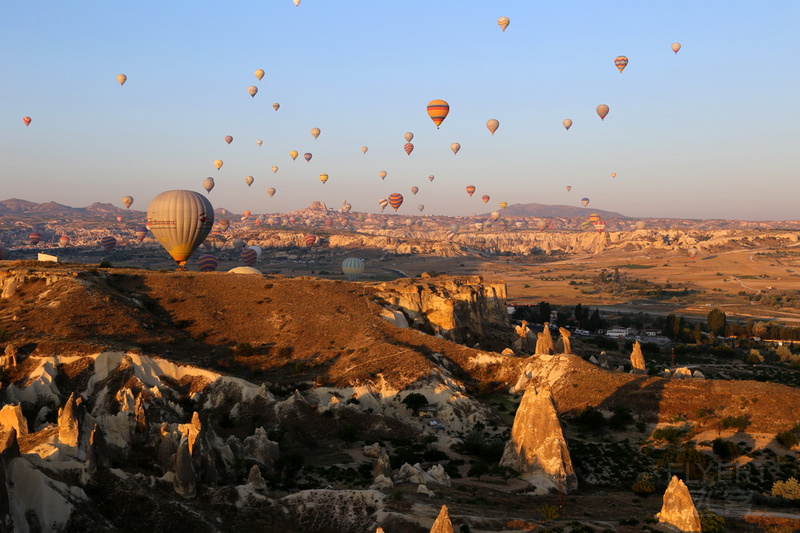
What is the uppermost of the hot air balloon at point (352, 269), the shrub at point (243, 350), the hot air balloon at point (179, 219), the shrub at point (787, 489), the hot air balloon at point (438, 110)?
the hot air balloon at point (438, 110)

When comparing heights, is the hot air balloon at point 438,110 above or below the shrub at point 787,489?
above

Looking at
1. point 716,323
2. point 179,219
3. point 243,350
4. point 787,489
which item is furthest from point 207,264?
point 787,489

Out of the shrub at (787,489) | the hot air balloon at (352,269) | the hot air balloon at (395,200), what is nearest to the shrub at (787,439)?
the shrub at (787,489)

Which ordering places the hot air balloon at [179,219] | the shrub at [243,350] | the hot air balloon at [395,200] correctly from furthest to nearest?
the hot air balloon at [395,200] < the hot air balloon at [179,219] < the shrub at [243,350]

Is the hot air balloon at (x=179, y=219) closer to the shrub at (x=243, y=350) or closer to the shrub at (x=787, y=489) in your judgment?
the shrub at (x=243, y=350)

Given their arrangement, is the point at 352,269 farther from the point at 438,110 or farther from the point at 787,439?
the point at 787,439

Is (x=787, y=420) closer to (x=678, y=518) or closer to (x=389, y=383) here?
(x=678, y=518)

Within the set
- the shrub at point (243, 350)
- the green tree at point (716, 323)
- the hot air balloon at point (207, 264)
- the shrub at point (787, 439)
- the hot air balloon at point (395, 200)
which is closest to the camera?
the shrub at point (787, 439)
